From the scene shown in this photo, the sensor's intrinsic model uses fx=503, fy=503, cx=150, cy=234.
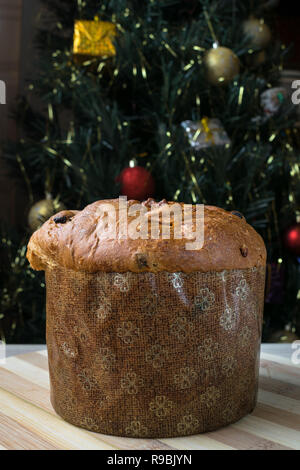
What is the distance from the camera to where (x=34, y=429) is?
0.80 meters

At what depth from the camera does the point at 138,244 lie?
0.76 m

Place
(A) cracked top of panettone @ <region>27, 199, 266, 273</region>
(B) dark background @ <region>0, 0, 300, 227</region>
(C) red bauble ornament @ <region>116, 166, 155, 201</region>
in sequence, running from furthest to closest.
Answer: (B) dark background @ <region>0, 0, 300, 227</region> < (C) red bauble ornament @ <region>116, 166, 155, 201</region> < (A) cracked top of panettone @ <region>27, 199, 266, 273</region>

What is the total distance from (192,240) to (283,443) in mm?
341

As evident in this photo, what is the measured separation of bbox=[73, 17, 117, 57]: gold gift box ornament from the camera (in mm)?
1646

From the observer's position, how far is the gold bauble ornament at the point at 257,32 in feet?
5.84

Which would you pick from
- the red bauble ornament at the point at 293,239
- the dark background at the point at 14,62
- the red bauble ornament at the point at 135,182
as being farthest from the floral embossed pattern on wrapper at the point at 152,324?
the dark background at the point at 14,62

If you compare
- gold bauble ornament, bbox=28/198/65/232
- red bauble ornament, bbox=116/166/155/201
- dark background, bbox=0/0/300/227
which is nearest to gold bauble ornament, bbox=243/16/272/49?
dark background, bbox=0/0/300/227

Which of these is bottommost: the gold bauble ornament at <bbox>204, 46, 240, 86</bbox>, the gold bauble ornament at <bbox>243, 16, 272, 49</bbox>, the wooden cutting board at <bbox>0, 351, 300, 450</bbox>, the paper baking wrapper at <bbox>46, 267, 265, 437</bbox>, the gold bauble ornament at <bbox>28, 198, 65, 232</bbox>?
the wooden cutting board at <bbox>0, 351, 300, 450</bbox>

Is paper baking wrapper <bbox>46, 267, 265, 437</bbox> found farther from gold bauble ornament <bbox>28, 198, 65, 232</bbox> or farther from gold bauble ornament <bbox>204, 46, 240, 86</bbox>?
gold bauble ornament <bbox>204, 46, 240, 86</bbox>

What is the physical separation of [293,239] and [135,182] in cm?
55

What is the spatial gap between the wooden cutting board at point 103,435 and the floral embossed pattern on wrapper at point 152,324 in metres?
0.03

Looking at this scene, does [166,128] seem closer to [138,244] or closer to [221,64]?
[221,64]

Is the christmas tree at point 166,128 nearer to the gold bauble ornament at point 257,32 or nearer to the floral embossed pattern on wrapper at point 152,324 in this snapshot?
the gold bauble ornament at point 257,32

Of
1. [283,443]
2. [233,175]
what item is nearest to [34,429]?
[283,443]
